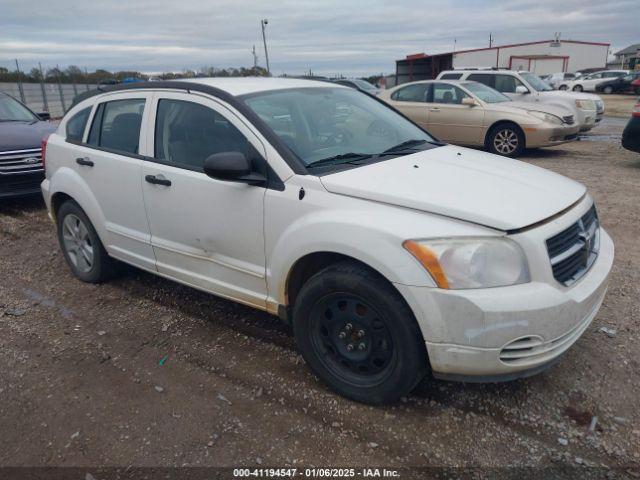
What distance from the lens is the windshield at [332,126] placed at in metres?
3.22

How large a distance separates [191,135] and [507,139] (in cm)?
835

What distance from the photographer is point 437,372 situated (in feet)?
8.49

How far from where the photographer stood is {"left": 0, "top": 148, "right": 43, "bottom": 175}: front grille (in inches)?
277

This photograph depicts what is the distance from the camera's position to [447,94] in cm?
1098

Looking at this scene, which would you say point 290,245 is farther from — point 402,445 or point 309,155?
point 402,445

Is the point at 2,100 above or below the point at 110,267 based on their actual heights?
above

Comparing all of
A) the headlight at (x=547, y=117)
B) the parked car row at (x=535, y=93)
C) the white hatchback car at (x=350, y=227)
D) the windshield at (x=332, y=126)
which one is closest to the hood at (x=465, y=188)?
the white hatchback car at (x=350, y=227)

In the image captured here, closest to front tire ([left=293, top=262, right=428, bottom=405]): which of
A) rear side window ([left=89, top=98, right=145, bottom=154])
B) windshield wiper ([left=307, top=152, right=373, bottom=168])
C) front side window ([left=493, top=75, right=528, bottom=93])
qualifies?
windshield wiper ([left=307, top=152, right=373, bottom=168])

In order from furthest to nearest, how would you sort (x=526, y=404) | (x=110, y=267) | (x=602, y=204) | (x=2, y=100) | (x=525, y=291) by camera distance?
(x=2, y=100) < (x=602, y=204) < (x=110, y=267) < (x=526, y=404) < (x=525, y=291)

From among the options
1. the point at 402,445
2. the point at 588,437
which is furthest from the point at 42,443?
the point at 588,437

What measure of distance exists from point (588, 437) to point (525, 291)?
0.87 metres

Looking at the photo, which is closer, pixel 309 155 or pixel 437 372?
pixel 437 372

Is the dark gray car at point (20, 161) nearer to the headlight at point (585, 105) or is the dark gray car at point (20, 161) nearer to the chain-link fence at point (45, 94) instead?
the headlight at point (585, 105)

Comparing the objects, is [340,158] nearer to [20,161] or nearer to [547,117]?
[20,161]
